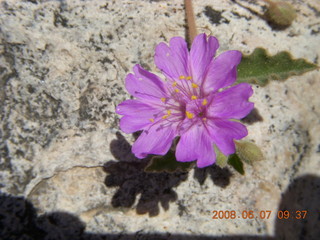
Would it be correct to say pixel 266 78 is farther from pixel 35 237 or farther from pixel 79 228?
pixel 35 237

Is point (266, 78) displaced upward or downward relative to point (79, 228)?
upward

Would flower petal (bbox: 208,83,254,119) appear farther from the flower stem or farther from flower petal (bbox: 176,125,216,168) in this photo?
the flower stem

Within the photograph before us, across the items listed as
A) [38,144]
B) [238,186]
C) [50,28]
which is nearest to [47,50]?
[50,28]

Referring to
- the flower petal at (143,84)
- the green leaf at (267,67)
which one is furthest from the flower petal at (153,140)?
the green leaf at (267,67)

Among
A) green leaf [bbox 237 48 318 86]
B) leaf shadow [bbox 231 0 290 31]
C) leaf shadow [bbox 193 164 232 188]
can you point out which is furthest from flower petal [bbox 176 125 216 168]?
leaf shadow [bbox 231 0 290 31]

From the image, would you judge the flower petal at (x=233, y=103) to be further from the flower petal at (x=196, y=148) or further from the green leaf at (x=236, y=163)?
the green leaf at (x=236, y=163)

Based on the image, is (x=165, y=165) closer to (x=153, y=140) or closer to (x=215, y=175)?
(x=153, y=140)
